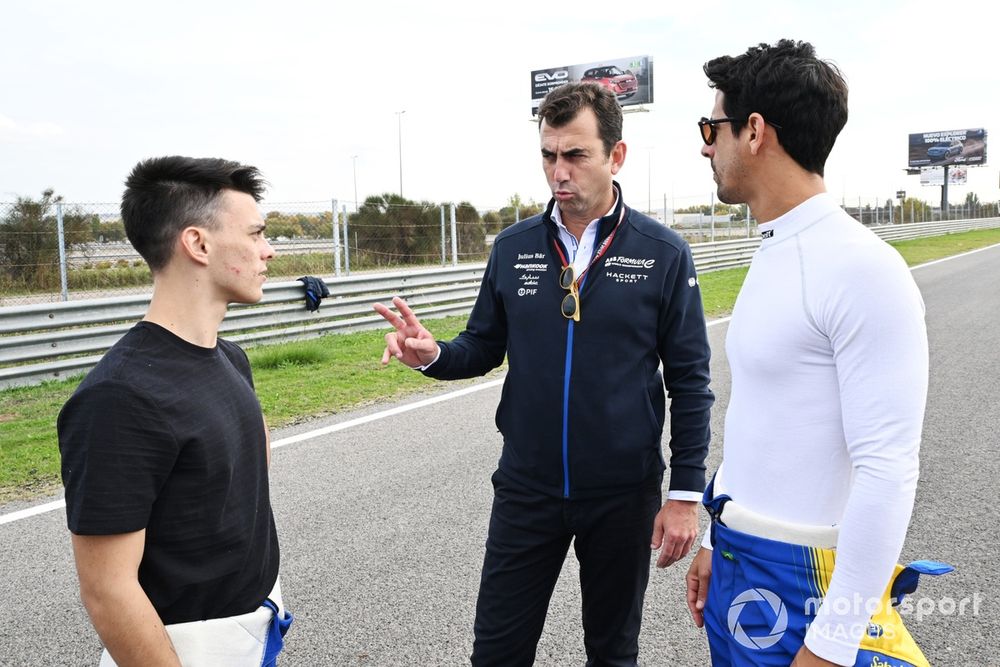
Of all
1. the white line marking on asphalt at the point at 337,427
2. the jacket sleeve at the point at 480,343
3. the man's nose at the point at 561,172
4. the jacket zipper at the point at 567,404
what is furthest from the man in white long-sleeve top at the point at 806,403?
the white line marking on asphalt at the point at 337,427

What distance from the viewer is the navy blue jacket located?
2629mm

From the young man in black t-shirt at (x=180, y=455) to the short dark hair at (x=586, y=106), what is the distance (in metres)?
1.13

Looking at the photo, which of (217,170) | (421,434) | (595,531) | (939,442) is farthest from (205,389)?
(939,442)

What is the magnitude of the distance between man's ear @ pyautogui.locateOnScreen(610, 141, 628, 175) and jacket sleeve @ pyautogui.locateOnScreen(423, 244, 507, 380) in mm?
529

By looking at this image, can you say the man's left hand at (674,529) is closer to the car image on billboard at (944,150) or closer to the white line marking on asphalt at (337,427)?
the white line marking on asphalt at (337,427)

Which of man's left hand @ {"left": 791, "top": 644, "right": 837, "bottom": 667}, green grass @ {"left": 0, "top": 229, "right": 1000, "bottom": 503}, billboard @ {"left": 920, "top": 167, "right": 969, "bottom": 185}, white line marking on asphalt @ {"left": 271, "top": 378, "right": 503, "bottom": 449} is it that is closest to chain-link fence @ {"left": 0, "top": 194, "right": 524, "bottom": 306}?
green grass @ {"left": 0, "top": 229, "right": 1000, "bottom": 503}

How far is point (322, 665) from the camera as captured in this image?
3.13 metres

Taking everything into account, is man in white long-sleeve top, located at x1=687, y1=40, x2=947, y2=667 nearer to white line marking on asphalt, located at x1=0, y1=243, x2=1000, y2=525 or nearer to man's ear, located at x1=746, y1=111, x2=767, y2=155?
man's ear, located at x1=746, y1=111, x2=767, y2=155

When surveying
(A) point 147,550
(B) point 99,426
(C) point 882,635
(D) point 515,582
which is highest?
(B) point 99,426

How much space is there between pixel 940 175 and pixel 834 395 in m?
95.8

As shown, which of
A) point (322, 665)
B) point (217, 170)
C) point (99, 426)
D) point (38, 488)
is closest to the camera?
point (99, 426)

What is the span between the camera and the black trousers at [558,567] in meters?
2.63

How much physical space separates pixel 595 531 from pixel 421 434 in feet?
12.6

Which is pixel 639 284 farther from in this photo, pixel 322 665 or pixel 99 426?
pixel 322 665
